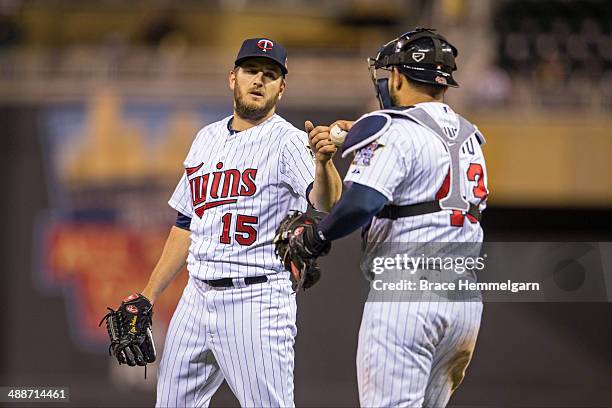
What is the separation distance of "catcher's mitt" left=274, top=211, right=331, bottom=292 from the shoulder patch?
1.09 ft

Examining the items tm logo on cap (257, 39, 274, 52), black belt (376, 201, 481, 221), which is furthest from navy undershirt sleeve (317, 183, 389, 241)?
tm logo on cap (257, 39, 274, 52)

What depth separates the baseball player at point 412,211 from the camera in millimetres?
3287

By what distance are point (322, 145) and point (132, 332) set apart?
1.22 m

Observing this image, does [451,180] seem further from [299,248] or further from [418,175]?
[299,248]

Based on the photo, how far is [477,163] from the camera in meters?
3.51

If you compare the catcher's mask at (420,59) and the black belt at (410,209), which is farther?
the catcher's mask at (420,59)

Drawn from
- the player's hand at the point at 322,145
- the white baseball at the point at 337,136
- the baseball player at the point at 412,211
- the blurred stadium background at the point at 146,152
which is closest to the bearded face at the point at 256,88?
the player's hand at the point at 322,145

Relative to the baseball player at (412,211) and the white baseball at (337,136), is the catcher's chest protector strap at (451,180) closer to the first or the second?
the baseball player at (412,211)

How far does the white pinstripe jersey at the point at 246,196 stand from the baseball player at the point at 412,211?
0.36 m

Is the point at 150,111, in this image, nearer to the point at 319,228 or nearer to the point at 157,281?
the point at 157,281

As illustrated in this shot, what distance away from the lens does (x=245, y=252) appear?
153 inches

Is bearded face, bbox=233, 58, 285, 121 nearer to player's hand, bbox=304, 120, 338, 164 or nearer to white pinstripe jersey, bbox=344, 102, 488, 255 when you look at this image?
player's hand, bbox=304, 120, 338, 164

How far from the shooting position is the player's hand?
3611 millimetres

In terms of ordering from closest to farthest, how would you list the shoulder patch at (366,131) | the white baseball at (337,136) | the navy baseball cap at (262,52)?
the shoulder patch at (366,131), the white baseball at (337,136), the navy baseball cap at (262,52)
